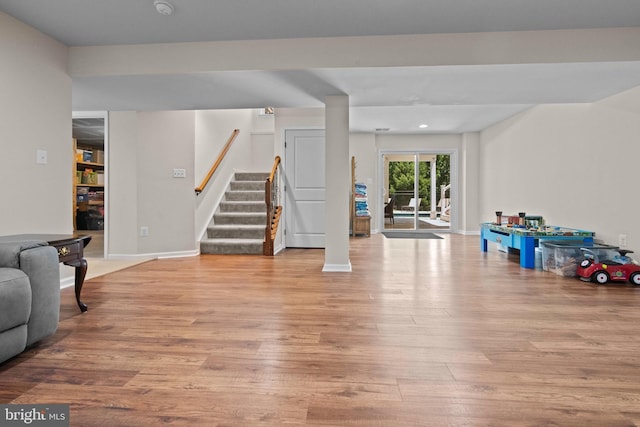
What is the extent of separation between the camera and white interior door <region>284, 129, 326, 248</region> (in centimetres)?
619

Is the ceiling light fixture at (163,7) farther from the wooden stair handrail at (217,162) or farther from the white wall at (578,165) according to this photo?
the white wall at (578,165)

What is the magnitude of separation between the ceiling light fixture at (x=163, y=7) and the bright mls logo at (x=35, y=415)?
2.71 metres

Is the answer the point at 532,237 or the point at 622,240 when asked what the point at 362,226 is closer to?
the point at 532,237

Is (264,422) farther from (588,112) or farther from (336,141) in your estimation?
(588,112)

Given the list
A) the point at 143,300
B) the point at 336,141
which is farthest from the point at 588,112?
the point at 143,300

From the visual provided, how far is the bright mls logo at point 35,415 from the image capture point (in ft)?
4.40

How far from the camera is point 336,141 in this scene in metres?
4.12

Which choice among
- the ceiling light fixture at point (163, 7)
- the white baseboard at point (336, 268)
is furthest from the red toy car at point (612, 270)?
the ceiling light fixture at point (163, 7)

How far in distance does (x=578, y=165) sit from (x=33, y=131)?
6143mm

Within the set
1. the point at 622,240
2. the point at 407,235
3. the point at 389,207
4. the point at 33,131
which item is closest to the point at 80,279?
the point at 33,131

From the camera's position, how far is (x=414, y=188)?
891 centimetres

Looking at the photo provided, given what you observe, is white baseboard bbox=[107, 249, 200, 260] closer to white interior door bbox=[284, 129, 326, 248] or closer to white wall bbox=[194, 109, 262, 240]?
white wall bbox=[194, 109, 262, 240]

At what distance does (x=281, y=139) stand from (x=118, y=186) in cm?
266

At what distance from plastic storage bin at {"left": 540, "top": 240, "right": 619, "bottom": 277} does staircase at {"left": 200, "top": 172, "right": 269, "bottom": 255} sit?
3872mm
